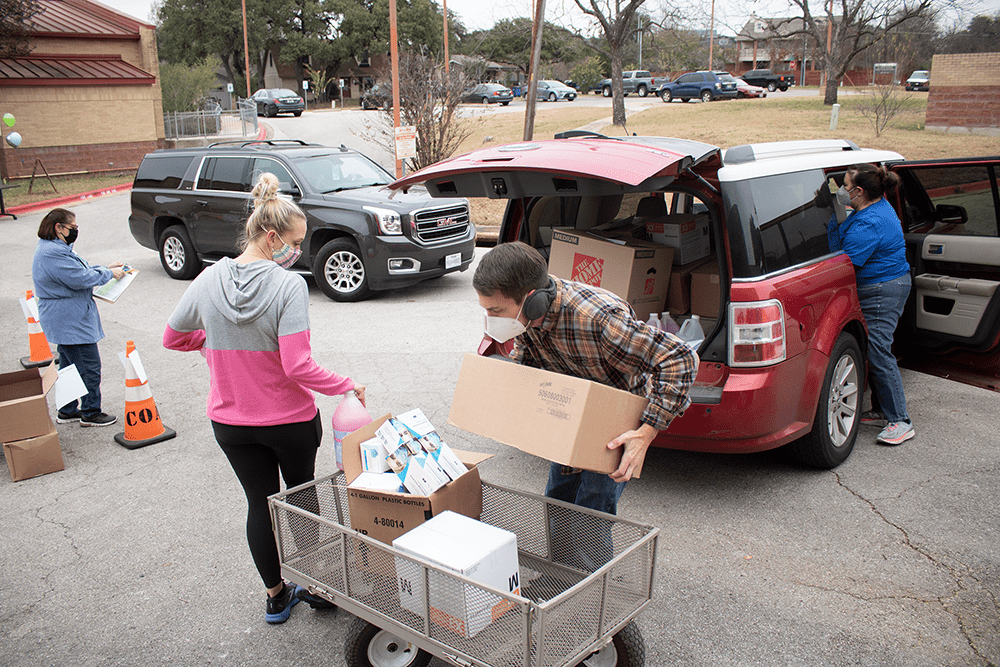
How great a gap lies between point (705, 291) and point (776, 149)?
3.20 ft

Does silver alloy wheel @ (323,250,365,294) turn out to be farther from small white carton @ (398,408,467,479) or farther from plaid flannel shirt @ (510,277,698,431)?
plaid flannel shirt @ (510,277,698,431)

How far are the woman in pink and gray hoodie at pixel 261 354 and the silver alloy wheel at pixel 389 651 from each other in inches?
25.1

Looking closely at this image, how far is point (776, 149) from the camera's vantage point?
15.2 ft

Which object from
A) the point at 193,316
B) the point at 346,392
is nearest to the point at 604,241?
the point at 346,392

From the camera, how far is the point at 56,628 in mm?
3357

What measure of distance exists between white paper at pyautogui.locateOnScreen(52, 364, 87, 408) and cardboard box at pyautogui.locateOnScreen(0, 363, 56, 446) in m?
0.20

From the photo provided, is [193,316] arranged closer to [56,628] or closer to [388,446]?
[388,446]

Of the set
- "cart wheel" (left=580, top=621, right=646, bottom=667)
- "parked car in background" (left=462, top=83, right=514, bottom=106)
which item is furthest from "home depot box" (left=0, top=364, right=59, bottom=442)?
"parked car in background" (left=462, top=83, right=514, bottom=106)

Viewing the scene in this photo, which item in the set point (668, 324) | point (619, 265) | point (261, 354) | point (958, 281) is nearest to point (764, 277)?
point (668, 324)

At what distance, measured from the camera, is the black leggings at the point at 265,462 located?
10.1ft

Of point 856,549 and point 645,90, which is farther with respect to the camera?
point 645,90

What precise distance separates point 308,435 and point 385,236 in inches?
249

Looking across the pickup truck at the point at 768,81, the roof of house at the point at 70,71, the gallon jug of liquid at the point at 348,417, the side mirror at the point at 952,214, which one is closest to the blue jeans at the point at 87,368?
the gallon jug of liquid at the point at 348,417

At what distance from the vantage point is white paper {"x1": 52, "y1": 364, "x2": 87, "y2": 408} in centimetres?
538
